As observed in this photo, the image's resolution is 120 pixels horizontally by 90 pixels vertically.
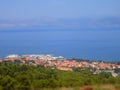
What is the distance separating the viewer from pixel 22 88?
19.0 feet

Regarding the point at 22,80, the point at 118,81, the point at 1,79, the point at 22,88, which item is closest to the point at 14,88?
the point at 22,88

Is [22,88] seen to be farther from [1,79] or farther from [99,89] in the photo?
[99,89]

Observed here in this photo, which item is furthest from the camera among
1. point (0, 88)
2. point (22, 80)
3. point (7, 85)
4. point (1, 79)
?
point (22, 80)

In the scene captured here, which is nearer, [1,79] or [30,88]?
[30,88]

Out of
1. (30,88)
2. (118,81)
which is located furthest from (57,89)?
(118,81)

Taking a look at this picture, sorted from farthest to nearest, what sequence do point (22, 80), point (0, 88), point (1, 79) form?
1. point (22, 80)
2. point (1, 79)
3. point (0, 88)

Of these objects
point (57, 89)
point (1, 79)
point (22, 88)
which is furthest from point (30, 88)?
point (1, 79)

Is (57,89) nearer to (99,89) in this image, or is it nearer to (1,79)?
(99,89)

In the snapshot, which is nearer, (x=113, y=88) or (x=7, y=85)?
(x=113, y=88)

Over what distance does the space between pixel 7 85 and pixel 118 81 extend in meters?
2.34

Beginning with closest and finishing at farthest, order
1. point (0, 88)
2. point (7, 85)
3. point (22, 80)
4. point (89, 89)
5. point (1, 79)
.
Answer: point (89, 89) → point (0, 88) → point (7, 85) → point (1, 79) → point (22, 80)

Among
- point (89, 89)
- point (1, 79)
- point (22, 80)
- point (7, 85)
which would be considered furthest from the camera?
point (22, 80)

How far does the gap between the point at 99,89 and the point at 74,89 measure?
472 mm

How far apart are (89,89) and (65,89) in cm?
65
